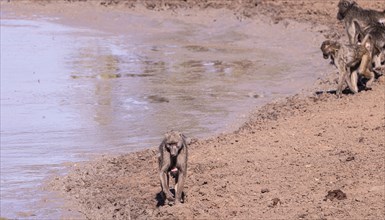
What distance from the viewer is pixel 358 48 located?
Result: 50.6 ft

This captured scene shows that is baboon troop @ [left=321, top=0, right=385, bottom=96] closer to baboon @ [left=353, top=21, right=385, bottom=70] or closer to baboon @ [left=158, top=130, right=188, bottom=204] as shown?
baboon @ [left=353, top=21, right=385, bottom=70]

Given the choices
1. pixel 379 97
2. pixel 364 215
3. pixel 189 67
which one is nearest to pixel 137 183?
pixel 364 215

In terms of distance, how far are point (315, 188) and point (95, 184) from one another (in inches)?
118

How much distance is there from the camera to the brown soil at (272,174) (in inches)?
395

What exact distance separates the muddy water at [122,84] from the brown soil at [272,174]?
80cm

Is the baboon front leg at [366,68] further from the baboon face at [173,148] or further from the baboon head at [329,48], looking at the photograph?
the baboon face at [173,148]

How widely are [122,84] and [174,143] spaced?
9765 mm

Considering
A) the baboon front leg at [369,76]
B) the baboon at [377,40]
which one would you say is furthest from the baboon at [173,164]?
the baboon at [377,40]

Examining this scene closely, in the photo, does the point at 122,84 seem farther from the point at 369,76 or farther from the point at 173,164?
the point at 173,164

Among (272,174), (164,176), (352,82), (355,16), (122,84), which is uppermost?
(355,16)

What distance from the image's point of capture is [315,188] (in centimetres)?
1046

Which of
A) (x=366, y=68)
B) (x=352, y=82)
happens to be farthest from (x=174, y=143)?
(x=366, y=68)

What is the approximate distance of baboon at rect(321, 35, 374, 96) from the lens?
15320mm

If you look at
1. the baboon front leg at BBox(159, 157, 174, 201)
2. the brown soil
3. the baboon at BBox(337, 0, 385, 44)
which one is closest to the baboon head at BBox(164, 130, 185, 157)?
the baboon front leg at BBox(159, 157, 174, 201)
